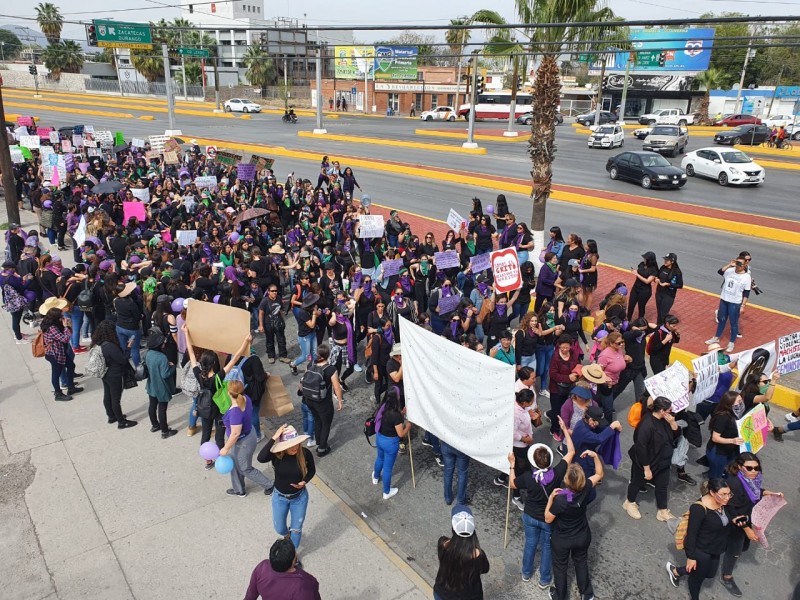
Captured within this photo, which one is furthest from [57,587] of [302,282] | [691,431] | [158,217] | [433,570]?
[158,217]

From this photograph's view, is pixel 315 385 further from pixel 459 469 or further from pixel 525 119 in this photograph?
pixel 525 119

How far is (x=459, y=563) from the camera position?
4.53m

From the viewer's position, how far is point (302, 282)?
10039 mm

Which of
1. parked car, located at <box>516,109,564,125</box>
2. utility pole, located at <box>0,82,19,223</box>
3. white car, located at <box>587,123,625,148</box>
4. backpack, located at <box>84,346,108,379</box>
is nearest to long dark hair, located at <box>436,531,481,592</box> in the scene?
backpack, located at <box>84,346,108,379</box>

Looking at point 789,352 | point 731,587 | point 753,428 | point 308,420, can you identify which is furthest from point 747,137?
point 308,420

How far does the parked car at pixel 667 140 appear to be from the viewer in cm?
3359

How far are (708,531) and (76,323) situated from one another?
10582 millimetres

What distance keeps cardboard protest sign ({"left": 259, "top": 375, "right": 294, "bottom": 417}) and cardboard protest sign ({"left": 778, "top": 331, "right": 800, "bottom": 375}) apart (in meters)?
6.62

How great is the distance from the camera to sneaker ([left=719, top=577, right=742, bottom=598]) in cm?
571

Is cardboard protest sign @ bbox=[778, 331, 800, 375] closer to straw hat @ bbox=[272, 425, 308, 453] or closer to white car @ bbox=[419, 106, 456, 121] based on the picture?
straw hat @ bbox=[272, 425, 308, 453]

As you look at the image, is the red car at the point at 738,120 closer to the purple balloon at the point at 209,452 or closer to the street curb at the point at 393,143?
the street curb at the point at 393,143

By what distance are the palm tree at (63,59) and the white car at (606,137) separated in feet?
244

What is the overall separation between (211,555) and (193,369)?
2424 mm

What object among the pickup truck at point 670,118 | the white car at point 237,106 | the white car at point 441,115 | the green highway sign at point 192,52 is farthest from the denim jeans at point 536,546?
the white car at point 237,106
